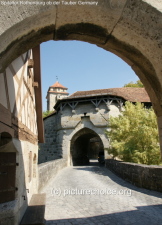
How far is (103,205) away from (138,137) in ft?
14.9

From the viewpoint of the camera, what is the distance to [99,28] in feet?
6.07

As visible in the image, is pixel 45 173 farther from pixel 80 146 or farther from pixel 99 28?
pixel 80 146

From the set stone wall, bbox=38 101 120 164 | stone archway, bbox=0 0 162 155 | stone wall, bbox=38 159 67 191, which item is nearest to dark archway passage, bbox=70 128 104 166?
stone wall, bbox=38 101 120 164

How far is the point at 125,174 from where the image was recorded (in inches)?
326

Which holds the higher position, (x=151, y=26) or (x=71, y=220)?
(x=151, y=26)

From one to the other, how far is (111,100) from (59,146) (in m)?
6.56

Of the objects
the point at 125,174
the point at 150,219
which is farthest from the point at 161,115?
the point at 125,174

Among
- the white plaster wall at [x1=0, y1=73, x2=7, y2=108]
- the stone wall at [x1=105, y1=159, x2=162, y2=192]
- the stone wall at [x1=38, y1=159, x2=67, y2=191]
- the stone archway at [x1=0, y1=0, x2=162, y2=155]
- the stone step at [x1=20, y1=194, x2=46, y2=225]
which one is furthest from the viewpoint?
the stone wall at [x1=38, y1=159, x2=67, y2=191]

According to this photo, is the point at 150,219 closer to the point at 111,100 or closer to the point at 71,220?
the point at 71,220

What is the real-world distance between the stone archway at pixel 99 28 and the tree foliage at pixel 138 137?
706 cm

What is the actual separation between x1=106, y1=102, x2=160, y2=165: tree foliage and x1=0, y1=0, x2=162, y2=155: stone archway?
7.06 meters

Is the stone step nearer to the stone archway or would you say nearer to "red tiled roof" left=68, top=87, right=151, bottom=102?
the stone archway

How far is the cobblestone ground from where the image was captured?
13.0ft

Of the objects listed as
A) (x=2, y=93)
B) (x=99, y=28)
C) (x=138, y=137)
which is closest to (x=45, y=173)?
(x=138, y=137)
